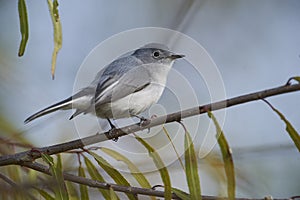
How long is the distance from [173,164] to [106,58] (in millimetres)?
745

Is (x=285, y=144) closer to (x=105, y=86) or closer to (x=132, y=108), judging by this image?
(x=132, y=108)

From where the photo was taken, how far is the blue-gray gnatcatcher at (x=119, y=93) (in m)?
1.59

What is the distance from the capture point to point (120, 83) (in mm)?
1685

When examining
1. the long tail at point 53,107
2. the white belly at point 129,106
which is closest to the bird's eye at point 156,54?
the white belly at point 129,106

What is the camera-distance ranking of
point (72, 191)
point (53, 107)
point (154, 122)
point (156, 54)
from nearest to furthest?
point (154, 122), point (72, 191), point (53, 107), point (156, 54)

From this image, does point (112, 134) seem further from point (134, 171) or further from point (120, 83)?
point (120, 83)

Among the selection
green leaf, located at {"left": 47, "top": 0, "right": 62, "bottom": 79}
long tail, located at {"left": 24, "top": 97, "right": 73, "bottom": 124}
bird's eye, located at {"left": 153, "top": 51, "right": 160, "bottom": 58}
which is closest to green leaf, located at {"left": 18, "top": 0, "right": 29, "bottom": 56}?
green leaf, located at {"left": 47, "top": 0, "right": 62, "bottom": 79}

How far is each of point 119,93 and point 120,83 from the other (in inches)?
2.0

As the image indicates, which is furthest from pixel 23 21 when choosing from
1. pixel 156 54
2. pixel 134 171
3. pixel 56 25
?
pixel 156 54

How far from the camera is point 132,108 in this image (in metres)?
1.62

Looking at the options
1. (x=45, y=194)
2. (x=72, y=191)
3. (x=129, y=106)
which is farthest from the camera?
(x=129, y=106)

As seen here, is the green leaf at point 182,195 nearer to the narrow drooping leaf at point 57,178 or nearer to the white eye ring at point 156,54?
the narrow drooping leaf at point 57,178

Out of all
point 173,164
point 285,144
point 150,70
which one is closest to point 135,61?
point 150,70

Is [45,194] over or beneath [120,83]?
beneath
